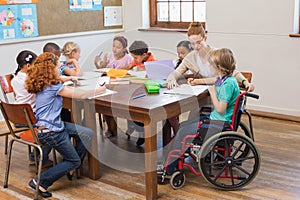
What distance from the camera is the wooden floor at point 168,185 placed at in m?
3.10

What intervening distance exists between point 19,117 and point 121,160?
113 cm

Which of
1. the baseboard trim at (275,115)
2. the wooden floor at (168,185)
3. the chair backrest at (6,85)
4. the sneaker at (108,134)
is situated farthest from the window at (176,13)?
the chair backrest at (6,85)

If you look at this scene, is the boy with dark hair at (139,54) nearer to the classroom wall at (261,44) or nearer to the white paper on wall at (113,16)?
the classroom wall at (261,44)

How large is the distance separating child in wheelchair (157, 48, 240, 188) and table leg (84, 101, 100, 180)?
0.51m

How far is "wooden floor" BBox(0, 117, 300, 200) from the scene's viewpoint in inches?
122

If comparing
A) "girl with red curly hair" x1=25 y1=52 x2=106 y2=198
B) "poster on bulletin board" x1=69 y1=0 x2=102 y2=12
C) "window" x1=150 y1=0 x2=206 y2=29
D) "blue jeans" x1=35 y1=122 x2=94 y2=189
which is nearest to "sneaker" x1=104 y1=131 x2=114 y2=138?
"blue jeans" x1=35 y1=122 x2=94 y2=189

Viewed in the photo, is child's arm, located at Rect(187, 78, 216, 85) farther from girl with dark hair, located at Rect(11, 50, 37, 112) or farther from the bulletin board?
the bulletin board

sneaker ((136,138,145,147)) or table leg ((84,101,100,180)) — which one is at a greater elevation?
table leg ((84,101,100,180))

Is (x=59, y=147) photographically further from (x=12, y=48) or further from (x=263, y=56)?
(x=263, y=56)

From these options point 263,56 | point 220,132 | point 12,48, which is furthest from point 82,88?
point 263,56

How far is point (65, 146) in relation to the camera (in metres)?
3.09

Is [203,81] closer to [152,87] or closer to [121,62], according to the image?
[152,87]

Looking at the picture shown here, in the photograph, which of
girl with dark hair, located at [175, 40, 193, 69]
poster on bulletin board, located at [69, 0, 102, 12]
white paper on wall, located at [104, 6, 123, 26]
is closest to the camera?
girl with dark hair, located at [175, 40, 193, 69]

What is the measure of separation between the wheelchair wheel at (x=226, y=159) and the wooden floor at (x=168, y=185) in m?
0.08
